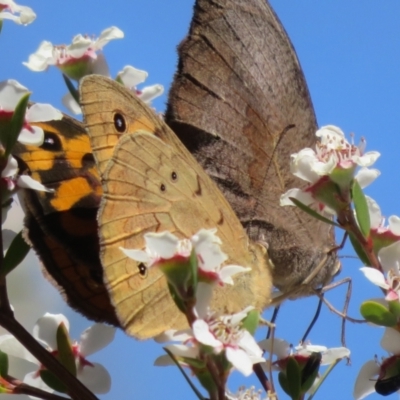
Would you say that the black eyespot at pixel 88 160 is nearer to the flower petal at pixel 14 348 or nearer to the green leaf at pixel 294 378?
the flower petal at pixel 14 348

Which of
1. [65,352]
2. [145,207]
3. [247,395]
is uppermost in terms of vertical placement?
[145,207]

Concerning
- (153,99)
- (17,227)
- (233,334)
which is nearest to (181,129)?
(153,99)

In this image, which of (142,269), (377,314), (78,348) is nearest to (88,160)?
(142,269)

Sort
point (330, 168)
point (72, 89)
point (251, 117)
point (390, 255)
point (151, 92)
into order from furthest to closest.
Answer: point (251, 117)
point (151, 92)
point (72, 89)
point (330, 168)
point (390, 255)

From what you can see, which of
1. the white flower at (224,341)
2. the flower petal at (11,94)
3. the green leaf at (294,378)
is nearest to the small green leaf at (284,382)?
the green leaf at (294,378)

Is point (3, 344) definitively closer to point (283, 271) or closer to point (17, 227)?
point (17, 227)

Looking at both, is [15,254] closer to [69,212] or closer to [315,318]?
[69,212]
